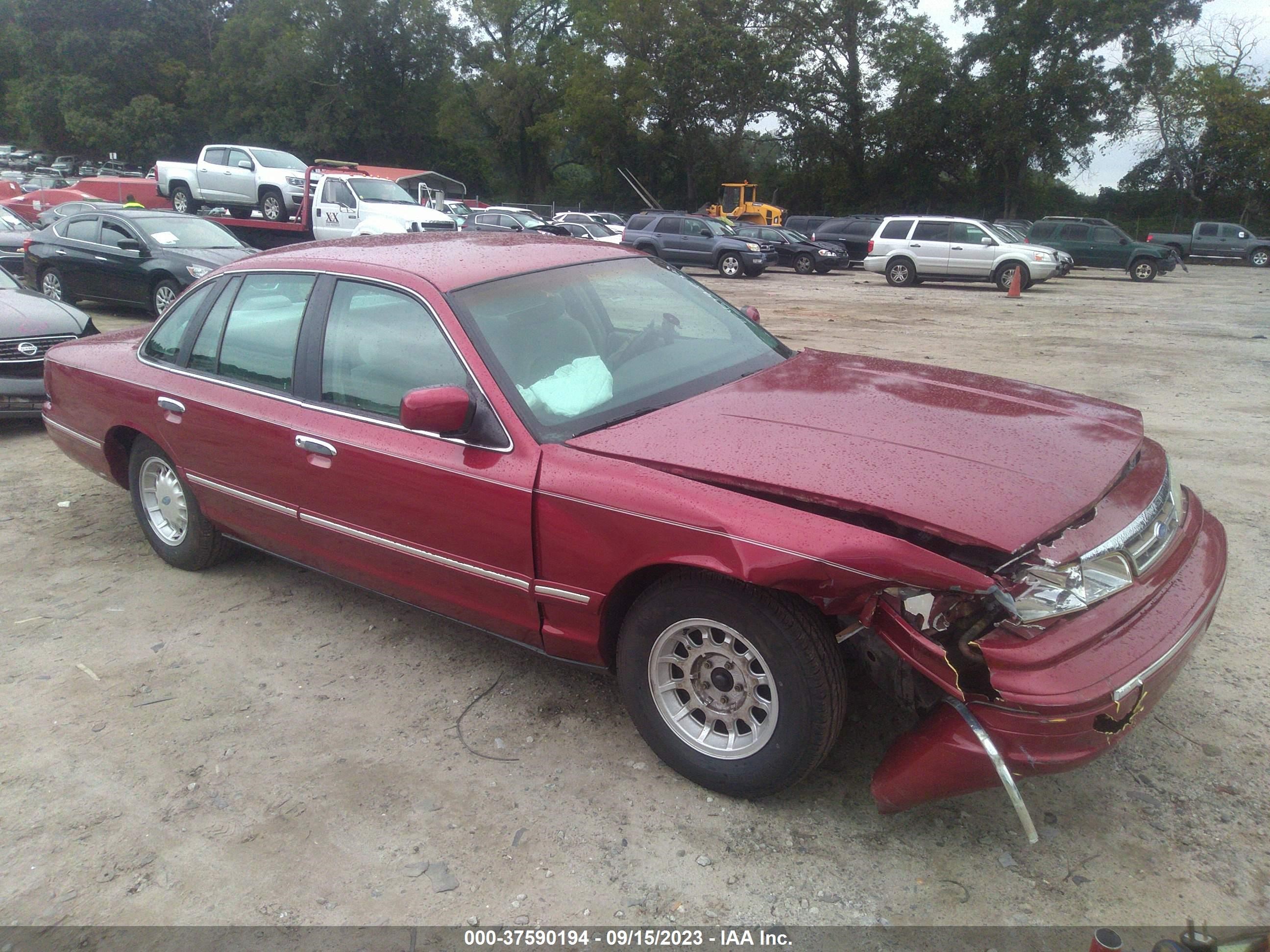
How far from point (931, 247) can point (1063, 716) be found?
22.2m

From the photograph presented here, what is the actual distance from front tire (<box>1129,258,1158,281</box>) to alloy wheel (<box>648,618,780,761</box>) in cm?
2807

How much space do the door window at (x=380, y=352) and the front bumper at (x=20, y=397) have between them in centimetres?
491

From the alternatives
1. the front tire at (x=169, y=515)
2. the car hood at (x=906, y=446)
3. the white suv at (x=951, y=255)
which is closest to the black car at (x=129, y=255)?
the front tire at (x=169, y=515)

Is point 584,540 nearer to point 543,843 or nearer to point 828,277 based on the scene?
point 543,843

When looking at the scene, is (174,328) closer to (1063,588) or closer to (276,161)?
(1063,588)

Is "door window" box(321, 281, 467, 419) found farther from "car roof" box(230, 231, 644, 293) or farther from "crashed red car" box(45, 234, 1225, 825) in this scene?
"car roof" box(230, 231, 644, 293)

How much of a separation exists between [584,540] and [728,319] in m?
1.65

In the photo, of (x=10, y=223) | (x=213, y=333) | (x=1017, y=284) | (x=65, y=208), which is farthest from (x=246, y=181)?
(x=213, y=333)

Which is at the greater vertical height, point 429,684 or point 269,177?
point 269,177

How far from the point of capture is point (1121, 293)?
21.8 metres

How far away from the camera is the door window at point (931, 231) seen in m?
22.5

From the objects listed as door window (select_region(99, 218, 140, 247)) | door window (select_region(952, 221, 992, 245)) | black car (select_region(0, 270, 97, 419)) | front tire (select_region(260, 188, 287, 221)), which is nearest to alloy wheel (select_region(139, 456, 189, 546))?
black car (select_region(0, 270, 97, 419))

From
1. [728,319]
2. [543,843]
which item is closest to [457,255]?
[728,319]

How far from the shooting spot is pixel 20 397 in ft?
23.8
